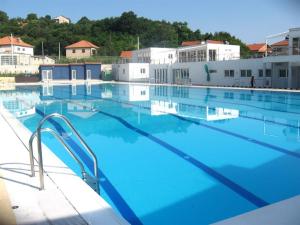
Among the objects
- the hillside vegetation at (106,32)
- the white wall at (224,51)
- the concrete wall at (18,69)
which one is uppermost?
the hillside vegetation at (106,32)

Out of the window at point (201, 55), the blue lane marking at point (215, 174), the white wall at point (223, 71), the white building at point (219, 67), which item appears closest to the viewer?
the blue lane marking at point (215, 174)

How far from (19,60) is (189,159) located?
40.8 metres

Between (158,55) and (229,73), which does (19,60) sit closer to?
(158,55)

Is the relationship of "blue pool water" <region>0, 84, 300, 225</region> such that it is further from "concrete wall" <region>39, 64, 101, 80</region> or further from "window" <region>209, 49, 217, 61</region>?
"concrete wall" <region>39, 64, 101, 80</region>

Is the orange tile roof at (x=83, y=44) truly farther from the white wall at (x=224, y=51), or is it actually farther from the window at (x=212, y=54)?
the white wall at (x=224, y=51)

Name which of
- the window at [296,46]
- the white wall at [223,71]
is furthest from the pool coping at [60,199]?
the white wall at [223,71]

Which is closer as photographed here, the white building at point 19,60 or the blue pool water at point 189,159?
the blue pool water at point 189,159

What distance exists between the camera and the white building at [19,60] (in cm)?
3909

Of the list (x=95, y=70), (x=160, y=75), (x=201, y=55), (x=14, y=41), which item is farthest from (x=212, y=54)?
(x=14, y=41)

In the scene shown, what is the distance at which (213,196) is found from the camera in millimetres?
4449

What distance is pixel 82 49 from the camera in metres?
50.5

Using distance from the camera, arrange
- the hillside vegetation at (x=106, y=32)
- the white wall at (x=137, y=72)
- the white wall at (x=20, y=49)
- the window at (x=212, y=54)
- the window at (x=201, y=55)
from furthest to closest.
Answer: the white wall at (x=20, y=49) < the hillside vegetation at (x=106, y=32) < the white wall at (x=137, y=72) < the window at (x=201, y=55) < the window at (x=212, y=54)

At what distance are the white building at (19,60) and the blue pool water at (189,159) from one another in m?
29.2

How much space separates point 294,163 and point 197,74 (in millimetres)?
22419
